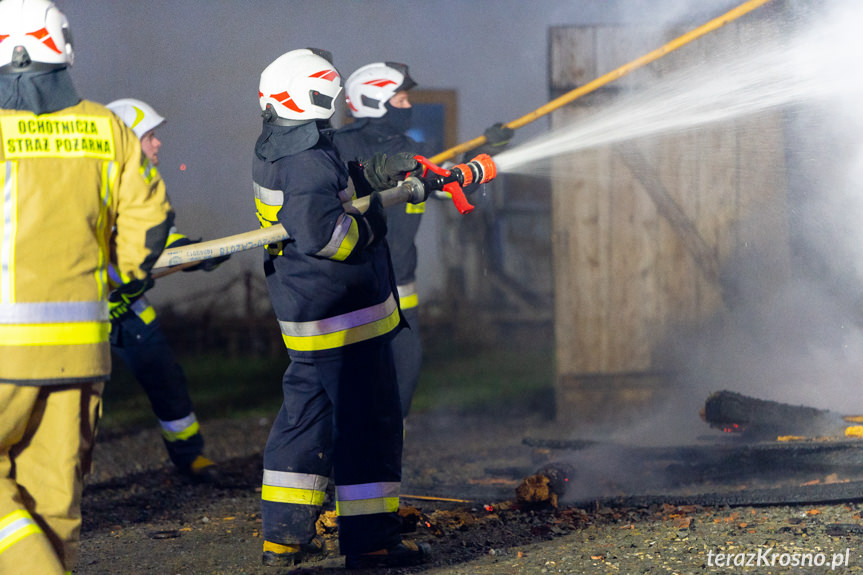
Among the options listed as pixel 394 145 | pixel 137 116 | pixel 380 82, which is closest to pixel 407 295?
pixel 394 145

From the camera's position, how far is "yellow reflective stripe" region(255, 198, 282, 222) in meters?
3.43

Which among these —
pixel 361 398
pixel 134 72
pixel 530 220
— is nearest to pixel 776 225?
pixel 361 398

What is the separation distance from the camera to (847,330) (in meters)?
5.46

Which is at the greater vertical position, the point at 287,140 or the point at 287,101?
the point at 287,101

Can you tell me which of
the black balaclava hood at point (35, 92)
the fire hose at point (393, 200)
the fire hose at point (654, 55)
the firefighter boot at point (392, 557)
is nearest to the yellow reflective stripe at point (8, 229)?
the black balaclava hood at point (35, 92)

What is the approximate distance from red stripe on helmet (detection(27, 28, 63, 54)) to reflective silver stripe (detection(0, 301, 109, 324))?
2.49 feet

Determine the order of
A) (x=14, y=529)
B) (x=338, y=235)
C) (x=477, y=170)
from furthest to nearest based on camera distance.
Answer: (x=477, y=170), (x=338, y=235), (x=14, y=529)

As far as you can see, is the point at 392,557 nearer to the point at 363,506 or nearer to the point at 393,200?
the point at 363,506

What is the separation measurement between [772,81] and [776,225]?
956 mm

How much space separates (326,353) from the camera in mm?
3406

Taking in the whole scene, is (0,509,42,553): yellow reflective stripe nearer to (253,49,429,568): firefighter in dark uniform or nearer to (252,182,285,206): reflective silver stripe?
Answer: (253,49,429,568): firefighter in dark uniform

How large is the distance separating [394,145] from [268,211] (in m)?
1.41

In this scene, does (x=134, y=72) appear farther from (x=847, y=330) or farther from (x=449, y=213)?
(x=847, y=330)

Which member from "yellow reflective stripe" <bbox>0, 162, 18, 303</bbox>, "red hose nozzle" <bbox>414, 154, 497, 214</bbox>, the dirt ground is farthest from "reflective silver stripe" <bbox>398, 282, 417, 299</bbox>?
"yellow reflective stripe" <bbox>0, 162, 18, 303</bbox>
